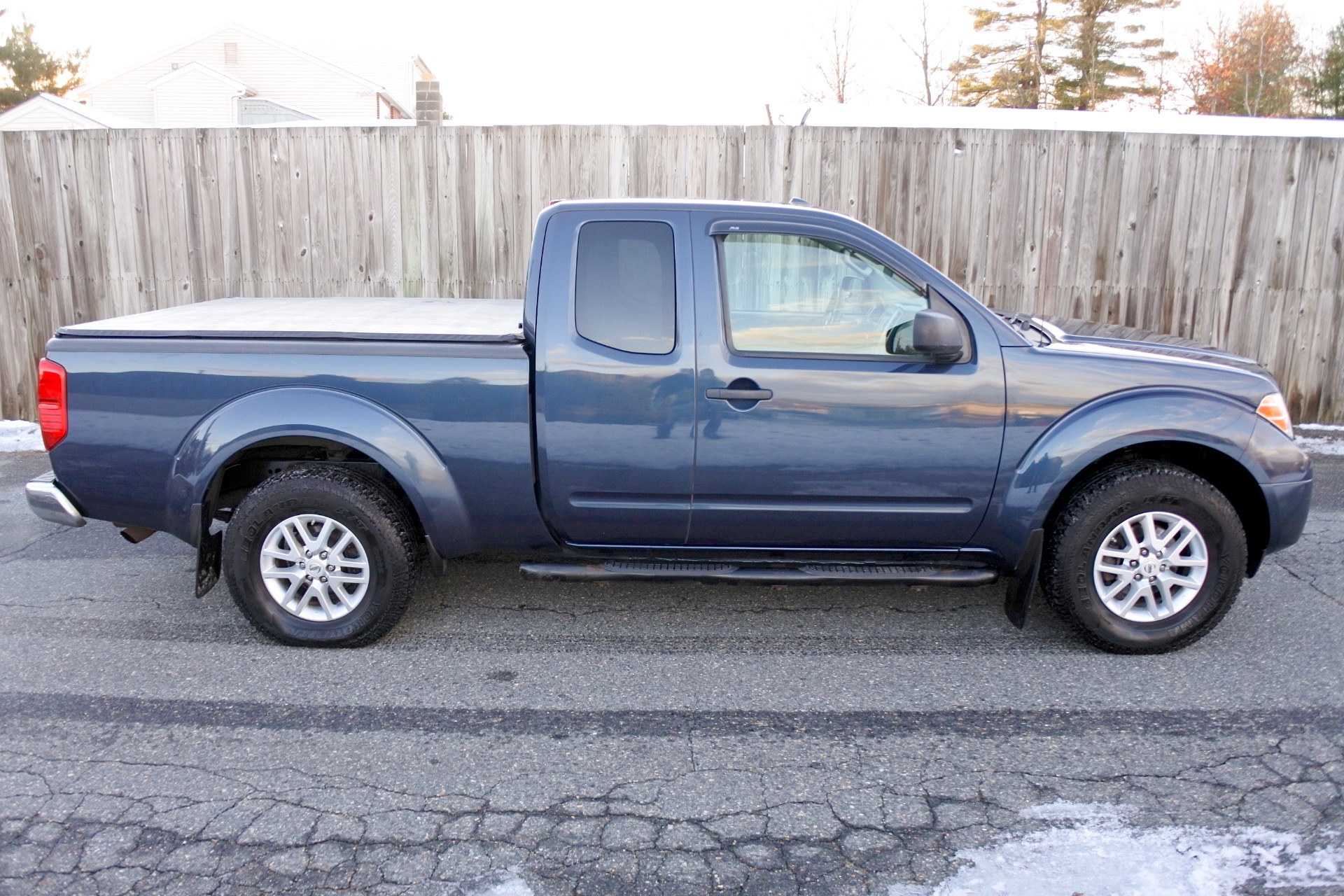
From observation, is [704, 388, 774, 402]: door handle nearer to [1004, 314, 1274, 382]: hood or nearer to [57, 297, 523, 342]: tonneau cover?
[57, 297, 523, 342]: tonneau cover

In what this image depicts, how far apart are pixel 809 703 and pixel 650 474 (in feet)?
3.72

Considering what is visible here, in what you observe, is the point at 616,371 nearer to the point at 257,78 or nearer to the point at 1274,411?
the point at 1274,411

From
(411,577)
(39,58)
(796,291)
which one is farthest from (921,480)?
(39,58)

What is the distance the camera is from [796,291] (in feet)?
13.8

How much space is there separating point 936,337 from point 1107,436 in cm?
87

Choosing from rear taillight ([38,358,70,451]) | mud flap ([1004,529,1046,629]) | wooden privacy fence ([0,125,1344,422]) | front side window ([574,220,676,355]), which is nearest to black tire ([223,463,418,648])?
rear taillight ([38,358,70,451])

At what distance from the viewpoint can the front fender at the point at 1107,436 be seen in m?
4.09

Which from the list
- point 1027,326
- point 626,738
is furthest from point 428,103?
point 626,738

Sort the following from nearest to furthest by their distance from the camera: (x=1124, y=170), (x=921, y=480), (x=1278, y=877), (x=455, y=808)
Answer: (x=1278, y=877), (x=455, y=808), (x=921, y=480), (x=1124, y=170)

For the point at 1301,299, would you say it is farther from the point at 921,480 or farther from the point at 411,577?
the point at 411,577

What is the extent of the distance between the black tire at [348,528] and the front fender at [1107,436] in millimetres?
2536

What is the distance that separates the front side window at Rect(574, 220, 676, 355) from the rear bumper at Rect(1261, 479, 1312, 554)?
2.64 m

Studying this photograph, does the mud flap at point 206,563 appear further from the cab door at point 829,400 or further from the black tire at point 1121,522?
the black tire at point 1121,522

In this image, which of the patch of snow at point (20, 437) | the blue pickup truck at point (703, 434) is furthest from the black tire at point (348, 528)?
the patch of snow at point (20, 437)
